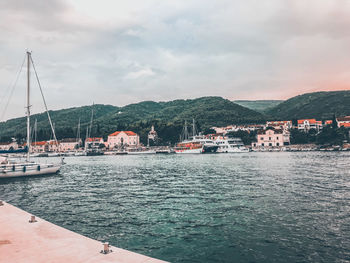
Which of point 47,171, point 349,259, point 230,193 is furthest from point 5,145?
point 349,259

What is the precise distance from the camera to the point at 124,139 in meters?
183

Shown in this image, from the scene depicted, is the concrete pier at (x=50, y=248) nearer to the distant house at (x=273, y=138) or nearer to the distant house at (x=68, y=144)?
the distant house at (x=273, y=138)

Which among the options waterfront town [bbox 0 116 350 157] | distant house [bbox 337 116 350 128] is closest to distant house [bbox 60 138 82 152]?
waterfront town [bbox 0 116 350 157]

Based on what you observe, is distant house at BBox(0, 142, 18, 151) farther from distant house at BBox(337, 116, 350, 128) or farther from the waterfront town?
distant house at BBox(337, 116, 350, 128)

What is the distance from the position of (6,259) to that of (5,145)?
22316 centimetres

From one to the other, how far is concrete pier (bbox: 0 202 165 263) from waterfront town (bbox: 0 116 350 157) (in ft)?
441

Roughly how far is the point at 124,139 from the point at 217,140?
72.9m

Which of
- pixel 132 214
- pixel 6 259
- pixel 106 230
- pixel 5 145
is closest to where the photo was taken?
pixel 6 259

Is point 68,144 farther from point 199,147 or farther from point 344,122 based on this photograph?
point 344,122

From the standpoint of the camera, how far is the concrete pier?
7.41 metres

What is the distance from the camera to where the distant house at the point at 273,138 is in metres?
150

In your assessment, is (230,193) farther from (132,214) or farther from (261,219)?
(132,214)

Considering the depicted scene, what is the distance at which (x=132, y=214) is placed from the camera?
16719mm

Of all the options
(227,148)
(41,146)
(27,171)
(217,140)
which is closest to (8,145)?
(41,146)
